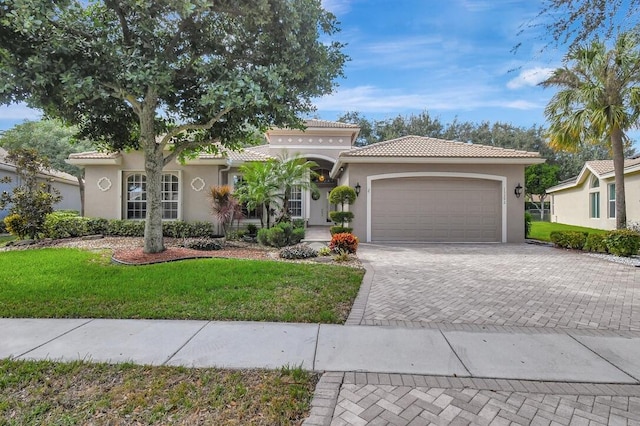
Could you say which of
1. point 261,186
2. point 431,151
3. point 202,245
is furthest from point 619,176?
point 202,245

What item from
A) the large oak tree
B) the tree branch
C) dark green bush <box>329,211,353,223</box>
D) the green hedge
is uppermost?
the large oak tree

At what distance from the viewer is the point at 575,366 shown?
11.2 ft

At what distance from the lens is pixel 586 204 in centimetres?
2211

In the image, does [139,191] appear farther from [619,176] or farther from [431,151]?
[619,176]

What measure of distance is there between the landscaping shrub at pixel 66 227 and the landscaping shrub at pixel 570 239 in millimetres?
18178

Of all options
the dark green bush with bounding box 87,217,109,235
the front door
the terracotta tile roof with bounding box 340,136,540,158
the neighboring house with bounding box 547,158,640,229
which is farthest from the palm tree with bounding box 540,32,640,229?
the dark green bush with bounding box 87,217,109,235

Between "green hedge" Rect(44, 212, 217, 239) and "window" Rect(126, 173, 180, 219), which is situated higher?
"window" Rect(126, 173, 180, 219)

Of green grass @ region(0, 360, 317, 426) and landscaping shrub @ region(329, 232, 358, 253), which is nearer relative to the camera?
green grass @ region(0, 360, 317, 426)

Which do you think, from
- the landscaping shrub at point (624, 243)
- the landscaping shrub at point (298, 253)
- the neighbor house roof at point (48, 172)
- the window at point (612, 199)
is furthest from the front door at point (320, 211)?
the window at point (612, 199)

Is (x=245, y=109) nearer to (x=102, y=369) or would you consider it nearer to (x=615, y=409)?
(x=102, y=369)

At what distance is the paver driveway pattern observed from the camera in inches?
190

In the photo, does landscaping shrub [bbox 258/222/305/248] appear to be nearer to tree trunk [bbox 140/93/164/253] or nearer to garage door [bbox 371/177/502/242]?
tree trunk [bbox 140/93/164/253]

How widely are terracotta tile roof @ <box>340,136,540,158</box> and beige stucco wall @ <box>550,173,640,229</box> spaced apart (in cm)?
746

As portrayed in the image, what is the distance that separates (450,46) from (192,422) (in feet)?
34.5
